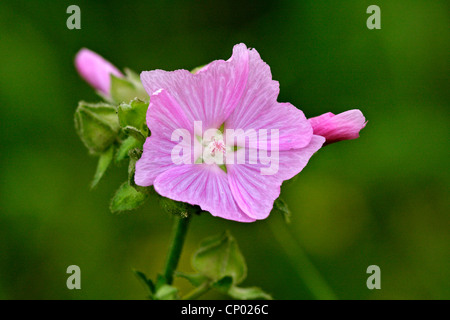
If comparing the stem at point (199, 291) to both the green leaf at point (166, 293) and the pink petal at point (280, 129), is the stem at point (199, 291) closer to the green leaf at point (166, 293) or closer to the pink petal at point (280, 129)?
the green leaf at point (166, 293)

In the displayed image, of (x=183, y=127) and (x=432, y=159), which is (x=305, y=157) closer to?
(x=183, y=127)

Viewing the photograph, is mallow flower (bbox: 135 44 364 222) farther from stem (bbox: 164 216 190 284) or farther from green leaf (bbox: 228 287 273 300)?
green leaf (bbox: 228 287 273 300)

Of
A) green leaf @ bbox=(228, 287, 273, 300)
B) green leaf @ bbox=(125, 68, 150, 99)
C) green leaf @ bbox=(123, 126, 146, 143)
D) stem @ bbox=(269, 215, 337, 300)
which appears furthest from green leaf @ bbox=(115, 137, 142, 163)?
stem @ bbox=(269, 215, 337, 300)

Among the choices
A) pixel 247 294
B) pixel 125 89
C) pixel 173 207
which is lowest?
pixel 247 294

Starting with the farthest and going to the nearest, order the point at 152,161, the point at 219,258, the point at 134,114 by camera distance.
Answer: the point at 219,258, the point at 134,114, the point at 152,161

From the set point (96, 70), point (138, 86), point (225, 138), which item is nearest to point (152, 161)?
point (225, 138)

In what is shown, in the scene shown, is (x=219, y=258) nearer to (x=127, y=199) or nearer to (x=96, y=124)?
(x=127, y=199)

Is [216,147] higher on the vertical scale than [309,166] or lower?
lower
